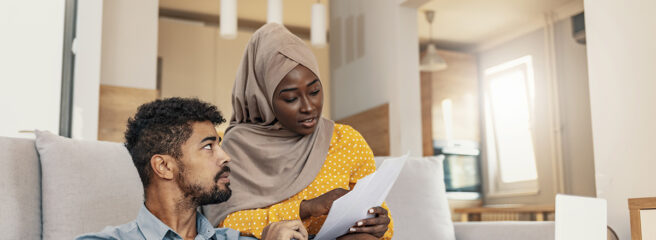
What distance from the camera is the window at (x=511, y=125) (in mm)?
5844

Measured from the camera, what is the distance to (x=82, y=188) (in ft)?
5.22

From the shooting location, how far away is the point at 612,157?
2387 mm

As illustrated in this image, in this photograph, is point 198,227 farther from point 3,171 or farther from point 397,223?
point 397,223

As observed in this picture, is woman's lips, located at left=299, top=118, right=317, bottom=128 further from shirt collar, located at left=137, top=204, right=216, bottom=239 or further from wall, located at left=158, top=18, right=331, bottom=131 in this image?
wall, located at left=158, top=18, right=331, bottom=131

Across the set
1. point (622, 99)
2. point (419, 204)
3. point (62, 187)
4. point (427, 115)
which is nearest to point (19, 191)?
point (62, 187)

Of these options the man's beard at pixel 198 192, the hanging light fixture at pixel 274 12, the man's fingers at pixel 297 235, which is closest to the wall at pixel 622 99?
the man's fingers at pixel 297 235

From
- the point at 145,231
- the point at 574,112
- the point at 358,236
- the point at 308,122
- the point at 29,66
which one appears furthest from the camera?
the point at 574,112

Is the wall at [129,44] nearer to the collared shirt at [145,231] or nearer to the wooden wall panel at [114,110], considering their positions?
the wooden wall panel at [114,110]

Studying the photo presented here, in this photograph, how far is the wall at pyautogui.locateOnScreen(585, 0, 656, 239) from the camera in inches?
89.0

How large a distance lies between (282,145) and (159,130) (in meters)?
0.44

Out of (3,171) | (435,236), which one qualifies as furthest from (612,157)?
(3,171)

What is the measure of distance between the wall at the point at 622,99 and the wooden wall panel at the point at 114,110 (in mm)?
2480

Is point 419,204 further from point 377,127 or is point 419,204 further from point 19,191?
point 377,127

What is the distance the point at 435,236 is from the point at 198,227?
94cm
